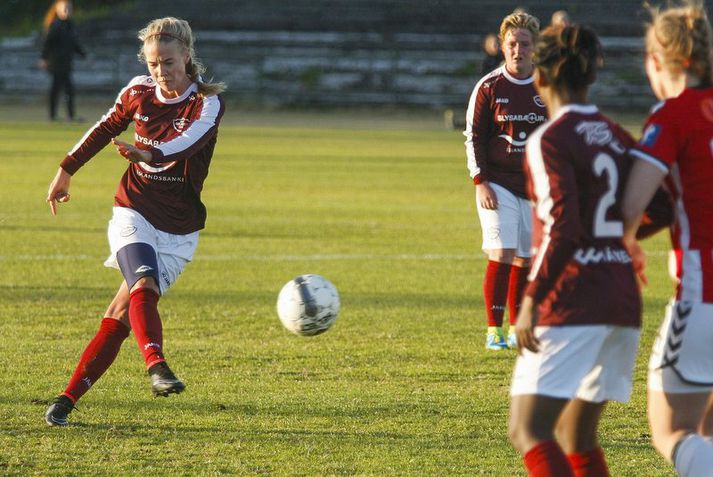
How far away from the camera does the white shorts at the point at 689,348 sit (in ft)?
12.1

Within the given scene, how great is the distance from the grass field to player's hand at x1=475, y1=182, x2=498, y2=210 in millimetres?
800

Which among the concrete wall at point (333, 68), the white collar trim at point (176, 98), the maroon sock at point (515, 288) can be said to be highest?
the white collar trim at point (176, 98)

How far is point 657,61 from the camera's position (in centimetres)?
377

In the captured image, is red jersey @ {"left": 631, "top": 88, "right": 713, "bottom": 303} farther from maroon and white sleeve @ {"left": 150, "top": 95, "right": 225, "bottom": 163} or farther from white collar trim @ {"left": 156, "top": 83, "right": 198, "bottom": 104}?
white collar trim @ {"left": 156, "top": 83, "right": 198, "bottom": 104}

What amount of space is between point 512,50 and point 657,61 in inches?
143

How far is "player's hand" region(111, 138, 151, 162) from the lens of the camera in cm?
510

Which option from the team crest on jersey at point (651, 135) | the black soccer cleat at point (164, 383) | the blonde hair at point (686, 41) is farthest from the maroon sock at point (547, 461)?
the black soccer cleat at point (164, 383)

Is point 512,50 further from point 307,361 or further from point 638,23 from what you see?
point 638,23

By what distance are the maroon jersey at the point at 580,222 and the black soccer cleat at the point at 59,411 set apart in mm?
2592

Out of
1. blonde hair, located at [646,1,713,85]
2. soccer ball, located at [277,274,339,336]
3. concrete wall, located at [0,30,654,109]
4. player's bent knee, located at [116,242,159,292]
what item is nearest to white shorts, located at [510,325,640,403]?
blonde hair, located at [646,1,713,85]

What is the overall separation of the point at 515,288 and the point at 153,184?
2696mm

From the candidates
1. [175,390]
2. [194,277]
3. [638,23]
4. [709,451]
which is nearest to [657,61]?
[709,451]

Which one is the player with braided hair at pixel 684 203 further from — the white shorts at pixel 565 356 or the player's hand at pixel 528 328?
the player's hand at pixel 528 328

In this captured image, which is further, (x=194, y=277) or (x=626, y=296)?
(x=194, y=277)
